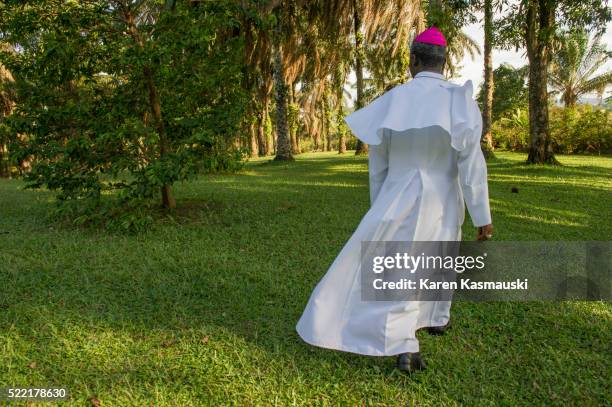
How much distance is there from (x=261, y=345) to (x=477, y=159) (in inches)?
77.4

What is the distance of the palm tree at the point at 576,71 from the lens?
33094 mm

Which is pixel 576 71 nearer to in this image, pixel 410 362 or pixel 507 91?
pixel 507 91

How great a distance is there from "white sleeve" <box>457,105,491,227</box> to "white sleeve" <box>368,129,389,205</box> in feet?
1.65

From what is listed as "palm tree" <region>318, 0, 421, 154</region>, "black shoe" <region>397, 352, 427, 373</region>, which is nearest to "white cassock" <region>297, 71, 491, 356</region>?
"black shoe" <region>397, 352, 427, 373</region>

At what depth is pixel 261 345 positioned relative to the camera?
3.27 m

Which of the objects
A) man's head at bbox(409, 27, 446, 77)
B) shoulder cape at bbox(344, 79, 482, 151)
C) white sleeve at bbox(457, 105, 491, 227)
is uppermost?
man's head at bbox(409, 27, 446, 77)

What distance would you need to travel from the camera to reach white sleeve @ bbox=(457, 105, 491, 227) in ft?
8.58

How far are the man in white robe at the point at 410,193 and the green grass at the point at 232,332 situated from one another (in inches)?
12.4

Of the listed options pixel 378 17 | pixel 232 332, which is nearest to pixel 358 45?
pixel 378 17

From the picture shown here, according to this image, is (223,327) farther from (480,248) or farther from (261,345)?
(480,248)

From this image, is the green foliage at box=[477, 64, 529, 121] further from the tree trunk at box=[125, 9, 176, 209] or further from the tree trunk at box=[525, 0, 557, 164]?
the tree trunk at box=[125, 9, 176, 209]

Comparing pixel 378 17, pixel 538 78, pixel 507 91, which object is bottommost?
pixel 538 78

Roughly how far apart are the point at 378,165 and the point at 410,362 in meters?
1.31

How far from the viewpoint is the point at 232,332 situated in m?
3.48
